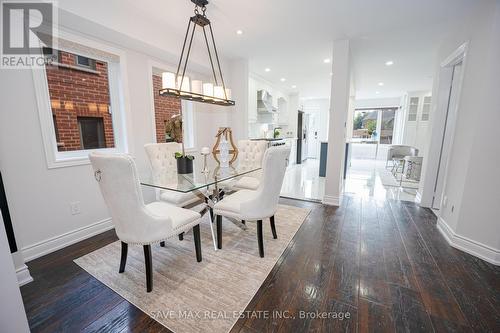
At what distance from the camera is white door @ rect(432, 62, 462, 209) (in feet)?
9.46

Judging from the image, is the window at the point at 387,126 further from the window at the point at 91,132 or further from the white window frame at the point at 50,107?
the window at the point at 91,132

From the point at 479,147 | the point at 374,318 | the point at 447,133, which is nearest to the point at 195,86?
the point at 374,318

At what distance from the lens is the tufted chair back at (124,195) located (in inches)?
53.2

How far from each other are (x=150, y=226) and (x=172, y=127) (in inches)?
65.8

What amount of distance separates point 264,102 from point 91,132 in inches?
151

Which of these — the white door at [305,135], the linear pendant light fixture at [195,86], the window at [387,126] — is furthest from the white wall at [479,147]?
the window at [387,126]

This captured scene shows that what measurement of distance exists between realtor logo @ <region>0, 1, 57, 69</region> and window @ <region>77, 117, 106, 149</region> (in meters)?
0.79

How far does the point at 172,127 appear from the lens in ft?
9.33

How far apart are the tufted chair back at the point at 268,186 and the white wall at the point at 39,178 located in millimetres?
1882

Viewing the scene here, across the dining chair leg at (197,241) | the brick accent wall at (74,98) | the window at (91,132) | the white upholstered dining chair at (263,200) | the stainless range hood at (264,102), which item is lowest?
the dining chair leg at (197,241)

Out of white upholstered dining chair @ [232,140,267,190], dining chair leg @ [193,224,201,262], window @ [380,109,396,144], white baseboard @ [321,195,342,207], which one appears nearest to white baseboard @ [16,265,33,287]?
dining chair leg @ [193,224,201,262]

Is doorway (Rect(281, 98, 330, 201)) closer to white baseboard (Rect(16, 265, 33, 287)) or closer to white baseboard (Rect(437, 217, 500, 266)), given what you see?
white baseboard (Rect(437, 217, 500, 266))

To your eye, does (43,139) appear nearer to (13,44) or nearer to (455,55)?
(13,44)

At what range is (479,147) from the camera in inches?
81.5
